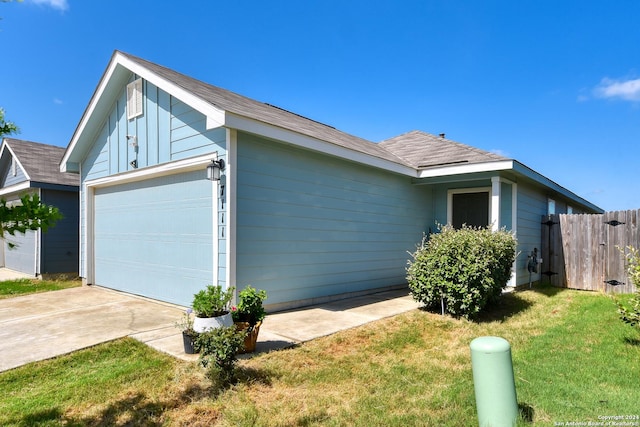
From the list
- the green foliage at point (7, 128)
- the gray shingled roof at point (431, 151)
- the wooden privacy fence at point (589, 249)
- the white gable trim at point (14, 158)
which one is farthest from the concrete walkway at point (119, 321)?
the white gable trim at point (14, 158)

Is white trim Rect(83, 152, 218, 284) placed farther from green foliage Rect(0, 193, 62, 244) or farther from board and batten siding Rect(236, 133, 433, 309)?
green foliage Rect(0, 193, 62, 244)

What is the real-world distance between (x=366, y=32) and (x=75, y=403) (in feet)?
36.6

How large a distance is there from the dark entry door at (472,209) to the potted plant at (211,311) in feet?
28.7

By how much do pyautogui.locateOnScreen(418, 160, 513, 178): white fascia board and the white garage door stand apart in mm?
5548

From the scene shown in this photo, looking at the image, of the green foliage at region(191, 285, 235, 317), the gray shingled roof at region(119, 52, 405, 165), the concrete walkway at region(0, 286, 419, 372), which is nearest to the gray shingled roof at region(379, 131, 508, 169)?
the gray shingled roof at region(119, 52, 405, 165)

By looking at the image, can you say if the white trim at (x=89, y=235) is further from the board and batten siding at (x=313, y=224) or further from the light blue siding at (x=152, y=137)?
the board and batten siding at (x=313, y=224)

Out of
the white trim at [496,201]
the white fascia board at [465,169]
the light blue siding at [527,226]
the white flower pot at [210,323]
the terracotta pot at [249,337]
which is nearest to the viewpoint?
the white flower pot at [210,323]

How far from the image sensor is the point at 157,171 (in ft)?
23.4

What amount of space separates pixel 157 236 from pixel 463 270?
587cm

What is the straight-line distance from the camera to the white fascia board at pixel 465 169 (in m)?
7.66

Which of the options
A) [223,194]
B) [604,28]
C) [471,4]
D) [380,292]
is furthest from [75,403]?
[604,28]

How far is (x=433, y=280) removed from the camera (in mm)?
6055

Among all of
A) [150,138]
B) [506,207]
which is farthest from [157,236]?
[506,207]

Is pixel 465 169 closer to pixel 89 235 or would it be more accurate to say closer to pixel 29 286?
pixel 89 235
